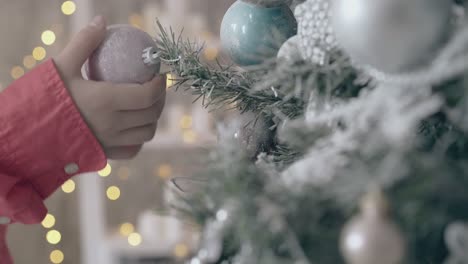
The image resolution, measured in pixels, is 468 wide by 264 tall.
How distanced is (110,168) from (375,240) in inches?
66.8

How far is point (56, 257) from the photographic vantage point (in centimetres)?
190

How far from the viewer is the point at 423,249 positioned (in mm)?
332

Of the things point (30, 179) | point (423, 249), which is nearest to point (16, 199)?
point (30, 179)

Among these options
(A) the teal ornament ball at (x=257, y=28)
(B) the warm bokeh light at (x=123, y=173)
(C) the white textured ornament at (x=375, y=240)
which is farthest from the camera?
(B) the warm bokeh light at (x=123, y=173)

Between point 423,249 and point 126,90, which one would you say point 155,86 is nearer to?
point 126,90

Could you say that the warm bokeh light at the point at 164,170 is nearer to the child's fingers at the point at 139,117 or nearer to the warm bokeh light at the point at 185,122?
the warm bokeh light at the point at 185,122

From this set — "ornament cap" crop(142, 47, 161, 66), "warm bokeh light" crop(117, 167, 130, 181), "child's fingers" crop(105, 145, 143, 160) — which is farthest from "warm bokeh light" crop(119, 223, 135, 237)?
"ornament cap" crop(142, 47, 161, 66)

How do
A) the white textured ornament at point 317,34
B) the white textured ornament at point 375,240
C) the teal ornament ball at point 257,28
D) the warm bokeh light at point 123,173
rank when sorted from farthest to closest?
the warm bokeh light at point 123,173, the teal ornament ball at point 257,28, the white textured ornament at point 317,34, the white textured ornament at point 375,240

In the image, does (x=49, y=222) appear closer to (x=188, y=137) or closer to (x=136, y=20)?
(x=188, y=137)

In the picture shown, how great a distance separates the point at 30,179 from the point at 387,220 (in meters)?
0.41

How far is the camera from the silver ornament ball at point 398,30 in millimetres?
304

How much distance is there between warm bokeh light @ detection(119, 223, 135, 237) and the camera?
188cm

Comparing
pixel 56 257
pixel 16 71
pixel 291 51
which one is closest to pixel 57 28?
pixel 16 71

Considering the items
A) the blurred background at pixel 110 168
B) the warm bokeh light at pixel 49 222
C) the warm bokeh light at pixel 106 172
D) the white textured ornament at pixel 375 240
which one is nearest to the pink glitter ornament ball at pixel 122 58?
the white textured ornament at pixel 375 240
